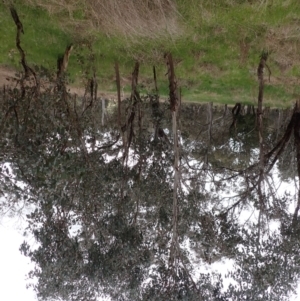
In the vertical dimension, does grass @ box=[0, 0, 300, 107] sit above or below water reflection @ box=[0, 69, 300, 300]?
above

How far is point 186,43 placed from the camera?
9.28m

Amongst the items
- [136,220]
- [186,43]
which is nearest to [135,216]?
[136,220]

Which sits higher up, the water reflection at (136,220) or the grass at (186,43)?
the grass at (186,43)

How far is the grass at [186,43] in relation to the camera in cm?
770

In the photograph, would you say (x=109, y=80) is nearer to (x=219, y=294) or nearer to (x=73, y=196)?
(x=73, y=196)

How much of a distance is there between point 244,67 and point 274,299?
19.4ft

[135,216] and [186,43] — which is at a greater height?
[186,43]

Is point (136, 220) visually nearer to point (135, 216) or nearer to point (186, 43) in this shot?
point (135, 216)

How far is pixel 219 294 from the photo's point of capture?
1143 cm

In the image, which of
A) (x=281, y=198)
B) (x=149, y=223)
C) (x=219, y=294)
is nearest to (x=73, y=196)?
(x=149, y=223)

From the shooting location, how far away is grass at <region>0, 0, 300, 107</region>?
770 centimetres

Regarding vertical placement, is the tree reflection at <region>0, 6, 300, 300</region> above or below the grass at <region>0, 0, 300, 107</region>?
below

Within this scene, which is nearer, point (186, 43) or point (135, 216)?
point (186, 43)

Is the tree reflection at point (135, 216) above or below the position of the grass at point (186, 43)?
below
